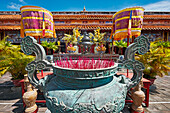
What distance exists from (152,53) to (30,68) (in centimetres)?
511

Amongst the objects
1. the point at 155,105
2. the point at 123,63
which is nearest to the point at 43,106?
the point at 123,63

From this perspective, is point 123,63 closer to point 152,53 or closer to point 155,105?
point 155,105

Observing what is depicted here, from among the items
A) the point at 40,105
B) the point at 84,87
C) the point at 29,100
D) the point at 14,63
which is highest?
the point at 14,63

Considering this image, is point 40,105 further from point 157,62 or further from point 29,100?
point 157,62

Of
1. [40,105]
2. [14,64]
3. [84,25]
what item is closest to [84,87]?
[40,105]

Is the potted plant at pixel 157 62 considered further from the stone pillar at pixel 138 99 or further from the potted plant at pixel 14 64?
the potted plant at pixel 14 64

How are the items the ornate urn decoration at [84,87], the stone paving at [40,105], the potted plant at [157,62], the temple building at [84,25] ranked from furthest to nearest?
the temple building at [84,25]
the potted plant at [157,62]
the stone paving at [40,105]
the ornate urn decoration at [84,87]

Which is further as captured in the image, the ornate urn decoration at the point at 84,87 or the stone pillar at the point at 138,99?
the stone pillar at the point at 138,99

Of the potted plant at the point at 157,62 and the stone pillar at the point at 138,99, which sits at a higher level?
the potted plant at the point at 157,62

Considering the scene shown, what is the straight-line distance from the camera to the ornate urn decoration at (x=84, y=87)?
1242mm

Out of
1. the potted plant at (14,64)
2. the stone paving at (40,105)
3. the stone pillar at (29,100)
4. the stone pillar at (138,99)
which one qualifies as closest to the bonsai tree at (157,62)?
the stone paving at (40,105)

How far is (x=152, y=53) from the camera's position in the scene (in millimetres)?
4262

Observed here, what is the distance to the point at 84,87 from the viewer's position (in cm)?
138

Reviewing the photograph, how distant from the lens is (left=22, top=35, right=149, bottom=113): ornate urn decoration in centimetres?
124
